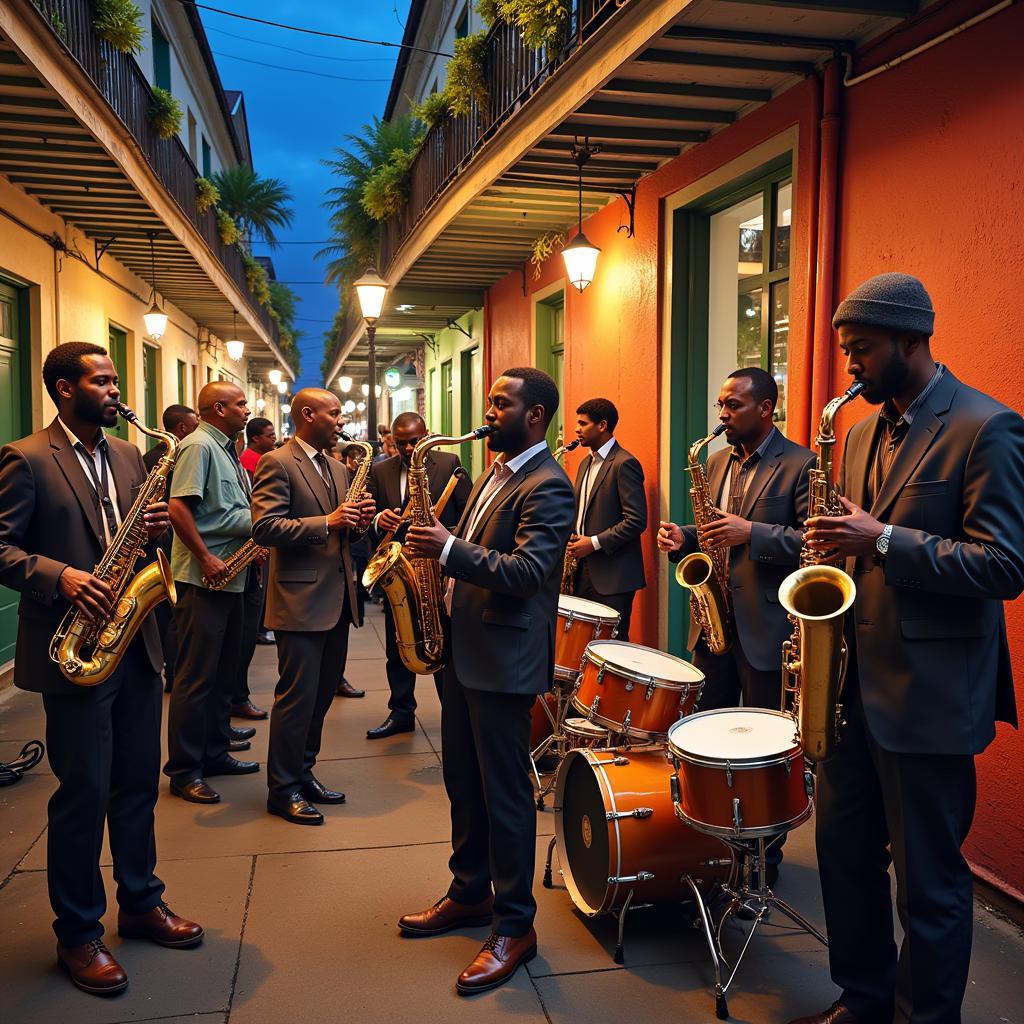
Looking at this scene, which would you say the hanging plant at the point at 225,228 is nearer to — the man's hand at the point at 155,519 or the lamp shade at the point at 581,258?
the lamp shade at the point at 581,258

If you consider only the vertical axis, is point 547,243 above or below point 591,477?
above

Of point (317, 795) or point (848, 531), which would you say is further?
point (317, 795)

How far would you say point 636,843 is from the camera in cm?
350

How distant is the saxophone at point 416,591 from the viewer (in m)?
4.07

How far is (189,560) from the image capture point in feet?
17.3

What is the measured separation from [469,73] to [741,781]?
696cm

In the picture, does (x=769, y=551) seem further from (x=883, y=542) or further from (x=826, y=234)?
(x=826, y=234)

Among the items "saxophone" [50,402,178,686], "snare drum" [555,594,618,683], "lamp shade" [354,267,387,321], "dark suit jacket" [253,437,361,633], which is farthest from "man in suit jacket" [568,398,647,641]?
"lamp shade" [354,267,387,321]

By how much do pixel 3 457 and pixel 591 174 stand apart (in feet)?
17.2

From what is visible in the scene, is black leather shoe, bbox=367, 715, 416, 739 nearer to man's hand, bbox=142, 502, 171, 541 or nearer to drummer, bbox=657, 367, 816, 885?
drummer, bbox=657, 367, 816, 885

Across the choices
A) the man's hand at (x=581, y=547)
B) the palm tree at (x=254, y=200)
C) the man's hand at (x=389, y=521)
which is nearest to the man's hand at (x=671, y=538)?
the man's hand at (x=389, y=521)

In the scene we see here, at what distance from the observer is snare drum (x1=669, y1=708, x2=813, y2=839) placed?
125 inches

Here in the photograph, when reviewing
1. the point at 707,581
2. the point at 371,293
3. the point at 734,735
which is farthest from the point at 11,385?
the point at 734,735

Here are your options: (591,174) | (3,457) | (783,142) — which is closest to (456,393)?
(591,174)
